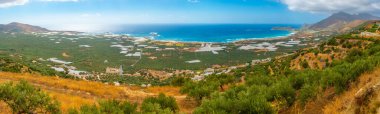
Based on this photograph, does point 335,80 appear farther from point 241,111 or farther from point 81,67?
point 81,67

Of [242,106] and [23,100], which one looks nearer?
[242,106]

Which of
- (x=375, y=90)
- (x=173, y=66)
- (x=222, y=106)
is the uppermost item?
(x=375, y=90)

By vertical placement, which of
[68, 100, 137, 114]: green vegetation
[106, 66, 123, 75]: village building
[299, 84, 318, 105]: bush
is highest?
[299, 84, 318, 105]: bush

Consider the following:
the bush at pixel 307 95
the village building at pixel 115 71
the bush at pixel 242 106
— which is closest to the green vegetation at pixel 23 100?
the bush at pixel 242 106

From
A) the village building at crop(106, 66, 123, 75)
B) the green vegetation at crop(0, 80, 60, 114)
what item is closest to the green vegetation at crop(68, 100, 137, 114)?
the green vegetation at crop(0, 80, 60, 114)

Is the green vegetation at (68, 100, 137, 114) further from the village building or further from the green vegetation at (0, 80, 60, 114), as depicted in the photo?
the village building

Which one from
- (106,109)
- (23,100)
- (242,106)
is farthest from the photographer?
(106,109)

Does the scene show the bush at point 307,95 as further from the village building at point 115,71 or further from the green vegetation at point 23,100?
the village building at point 115,71

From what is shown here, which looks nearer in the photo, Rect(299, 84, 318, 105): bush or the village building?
Rect(299, 84, 318, 105): bush

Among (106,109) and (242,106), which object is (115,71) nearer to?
(106,109)

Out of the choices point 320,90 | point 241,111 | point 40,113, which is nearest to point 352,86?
point 320,90

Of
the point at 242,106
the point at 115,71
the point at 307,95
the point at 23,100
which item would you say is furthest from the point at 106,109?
the point at 115,71
